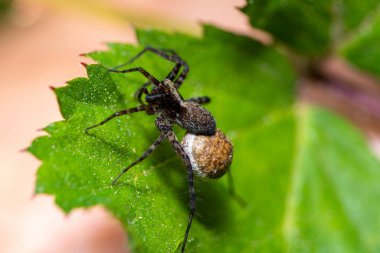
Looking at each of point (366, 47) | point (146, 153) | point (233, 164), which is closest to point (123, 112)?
point (146, 153)

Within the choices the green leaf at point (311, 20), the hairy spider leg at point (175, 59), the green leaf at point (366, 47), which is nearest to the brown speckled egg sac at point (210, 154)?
the hairy spider leg at point (175, 59)

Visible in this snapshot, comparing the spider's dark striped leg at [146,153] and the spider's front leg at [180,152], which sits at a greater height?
the spider's dark striped leg at [146,153]

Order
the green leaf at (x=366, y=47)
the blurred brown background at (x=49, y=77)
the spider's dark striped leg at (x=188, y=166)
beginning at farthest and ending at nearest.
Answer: the blurred brown background at (x=49, y=77)
the green leaf at (x=366, y=47)
the spider's dark striped leg at (x=188, y=166)

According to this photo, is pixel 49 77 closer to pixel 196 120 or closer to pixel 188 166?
pixel 196 120

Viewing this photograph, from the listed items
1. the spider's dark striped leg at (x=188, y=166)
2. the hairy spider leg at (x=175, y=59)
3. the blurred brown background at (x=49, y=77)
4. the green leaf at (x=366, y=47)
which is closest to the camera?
the spider's dark striped leg at (x=188, y=166)

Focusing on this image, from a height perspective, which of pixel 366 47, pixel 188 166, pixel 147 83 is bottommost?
pixel 188 166

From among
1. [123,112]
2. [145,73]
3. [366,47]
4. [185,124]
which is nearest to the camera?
[123,112]

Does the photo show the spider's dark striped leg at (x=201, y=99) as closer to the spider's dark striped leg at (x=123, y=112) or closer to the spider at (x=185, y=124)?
the spider at (x=185, y=124)
